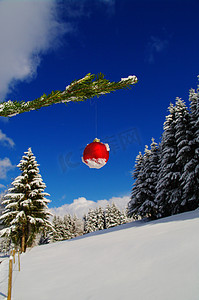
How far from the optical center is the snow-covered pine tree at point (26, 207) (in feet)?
53.3

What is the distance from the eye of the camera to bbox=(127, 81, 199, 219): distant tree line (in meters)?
16.0

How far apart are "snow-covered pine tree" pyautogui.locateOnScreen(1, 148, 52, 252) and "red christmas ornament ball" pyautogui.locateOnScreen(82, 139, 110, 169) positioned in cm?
1574

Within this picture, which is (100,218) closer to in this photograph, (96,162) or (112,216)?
(112,216)

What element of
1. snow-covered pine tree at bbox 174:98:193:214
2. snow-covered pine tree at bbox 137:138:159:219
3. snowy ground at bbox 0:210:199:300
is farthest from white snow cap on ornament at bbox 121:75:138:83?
snow-covered pine tree at bbox 137:138:159:219

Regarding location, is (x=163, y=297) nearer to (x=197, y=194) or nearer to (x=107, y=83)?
(x=107, y=83)

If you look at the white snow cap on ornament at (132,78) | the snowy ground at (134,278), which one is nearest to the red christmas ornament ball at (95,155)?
the white snow cap on ornament at (132,78)

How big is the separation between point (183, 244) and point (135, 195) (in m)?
17.9

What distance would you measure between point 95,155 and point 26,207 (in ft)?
54.9

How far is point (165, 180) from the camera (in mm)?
18234

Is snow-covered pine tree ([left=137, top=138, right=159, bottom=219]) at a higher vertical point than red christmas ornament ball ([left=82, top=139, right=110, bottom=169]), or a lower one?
higher

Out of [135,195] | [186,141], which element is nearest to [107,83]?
[186,141]

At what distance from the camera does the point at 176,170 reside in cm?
1853

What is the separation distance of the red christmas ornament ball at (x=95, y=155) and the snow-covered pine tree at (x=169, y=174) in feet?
54.1

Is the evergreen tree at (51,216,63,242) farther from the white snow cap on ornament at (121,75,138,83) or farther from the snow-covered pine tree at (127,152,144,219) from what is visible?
the white snow cap on ornament at (121,75,138,83)
